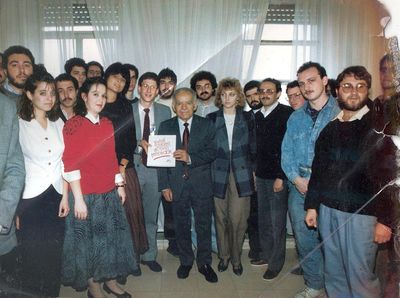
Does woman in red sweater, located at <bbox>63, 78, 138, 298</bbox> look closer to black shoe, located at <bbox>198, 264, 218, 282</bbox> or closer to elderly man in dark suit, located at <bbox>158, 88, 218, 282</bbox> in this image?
elderly man in dark suit, located at <bbox>158, 88, 218, 282</bbox>

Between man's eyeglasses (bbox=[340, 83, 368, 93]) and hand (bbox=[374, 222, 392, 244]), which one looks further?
man's eyeglasses (bbox=[340, 83, 368, 93])

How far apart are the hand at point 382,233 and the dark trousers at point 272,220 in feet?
2.73

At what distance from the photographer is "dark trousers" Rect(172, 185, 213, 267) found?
7.23ft

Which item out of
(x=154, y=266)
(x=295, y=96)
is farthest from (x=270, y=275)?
(x=295, y=96)

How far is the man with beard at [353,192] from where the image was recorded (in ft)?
4.78

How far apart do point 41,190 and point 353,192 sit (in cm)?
147

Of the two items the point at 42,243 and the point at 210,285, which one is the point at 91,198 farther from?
the point at 210,285

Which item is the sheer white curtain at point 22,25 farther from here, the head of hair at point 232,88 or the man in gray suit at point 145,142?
the head of hair at point 232,88

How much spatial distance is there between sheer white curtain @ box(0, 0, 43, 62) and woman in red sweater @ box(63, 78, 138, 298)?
1133 mm

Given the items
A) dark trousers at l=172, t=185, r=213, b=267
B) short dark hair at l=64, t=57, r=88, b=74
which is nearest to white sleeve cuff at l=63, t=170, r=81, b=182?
dark trousers at l=172, t=185, r=213, b=267

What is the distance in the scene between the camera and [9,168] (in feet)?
4.91

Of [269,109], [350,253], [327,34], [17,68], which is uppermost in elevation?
[327,34]

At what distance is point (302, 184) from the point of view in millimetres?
1937

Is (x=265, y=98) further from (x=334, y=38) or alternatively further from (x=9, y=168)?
(x=9, y=168)
